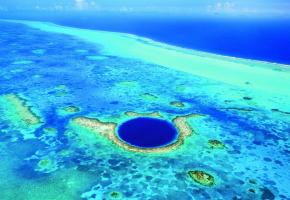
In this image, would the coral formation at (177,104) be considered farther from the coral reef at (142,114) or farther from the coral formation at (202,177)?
the coral formation at (202,177)

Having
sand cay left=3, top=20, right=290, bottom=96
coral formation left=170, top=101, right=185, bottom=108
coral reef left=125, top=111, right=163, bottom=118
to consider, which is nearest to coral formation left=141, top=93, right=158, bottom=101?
coral formation left=170, top=101, right=185, bottom=108

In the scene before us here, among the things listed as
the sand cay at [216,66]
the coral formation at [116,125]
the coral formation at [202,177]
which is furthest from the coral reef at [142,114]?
the sand cay at [216,66]

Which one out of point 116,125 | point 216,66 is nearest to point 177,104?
point 116,125

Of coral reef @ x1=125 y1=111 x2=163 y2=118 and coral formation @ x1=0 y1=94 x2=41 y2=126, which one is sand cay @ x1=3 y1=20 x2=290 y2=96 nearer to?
coral reef @ x1=125 y1=111 x2=163 y2=118

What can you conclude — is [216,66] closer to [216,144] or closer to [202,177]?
[216,144]

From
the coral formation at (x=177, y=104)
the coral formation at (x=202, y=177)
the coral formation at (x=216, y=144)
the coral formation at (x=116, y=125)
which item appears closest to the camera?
the coral formation at (x=202, y=177)
